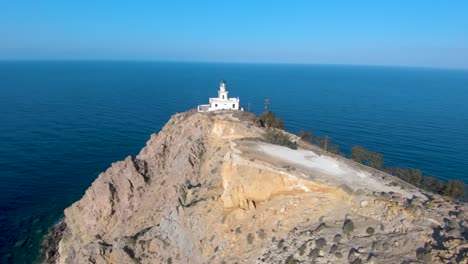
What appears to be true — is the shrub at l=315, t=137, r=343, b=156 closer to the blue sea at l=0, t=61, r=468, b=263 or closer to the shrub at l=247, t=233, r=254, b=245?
the blue sea at l=0, t=61, r=468, b=263

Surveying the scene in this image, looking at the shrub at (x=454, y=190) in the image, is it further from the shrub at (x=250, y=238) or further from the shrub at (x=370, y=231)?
the shrub at (x=250, y=238)

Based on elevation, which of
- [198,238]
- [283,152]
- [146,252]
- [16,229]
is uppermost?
[283,152]

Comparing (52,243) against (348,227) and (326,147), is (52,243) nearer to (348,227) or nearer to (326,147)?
(348,227)

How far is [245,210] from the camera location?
1180 inches

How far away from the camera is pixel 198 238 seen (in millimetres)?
32250

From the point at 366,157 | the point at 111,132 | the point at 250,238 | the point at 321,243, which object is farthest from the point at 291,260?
the point at 111,132

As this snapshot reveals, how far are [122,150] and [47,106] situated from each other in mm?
56860

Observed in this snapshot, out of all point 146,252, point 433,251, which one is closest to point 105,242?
point 146,252

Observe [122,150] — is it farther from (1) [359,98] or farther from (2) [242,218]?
(1) [359,98]

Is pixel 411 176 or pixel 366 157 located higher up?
pixel 366 157

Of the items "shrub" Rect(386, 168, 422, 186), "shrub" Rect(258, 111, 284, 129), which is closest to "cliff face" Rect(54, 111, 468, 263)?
"shrub" Rect(258, 111, 284, 129)

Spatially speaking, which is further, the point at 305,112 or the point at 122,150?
the point at 305,112

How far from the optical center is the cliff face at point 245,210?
896 inches

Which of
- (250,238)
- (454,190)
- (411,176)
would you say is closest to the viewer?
(250,238)
